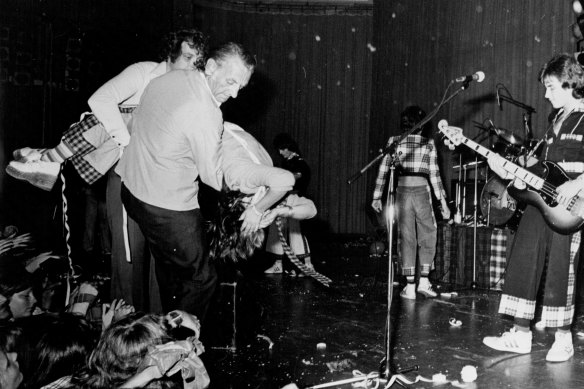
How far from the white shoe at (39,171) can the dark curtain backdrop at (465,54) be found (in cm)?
570

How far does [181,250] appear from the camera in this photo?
114 inches

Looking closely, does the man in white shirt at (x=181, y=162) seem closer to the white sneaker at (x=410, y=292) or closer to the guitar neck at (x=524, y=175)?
the guitar neck at (x=524, y=175)

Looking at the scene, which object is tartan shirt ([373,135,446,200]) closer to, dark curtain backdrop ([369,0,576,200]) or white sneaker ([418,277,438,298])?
white sneaker ([418,277,438,298])

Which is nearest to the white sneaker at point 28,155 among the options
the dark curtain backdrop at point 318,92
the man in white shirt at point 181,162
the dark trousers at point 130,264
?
the dark trousers at point 130,264

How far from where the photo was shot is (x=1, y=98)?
281 inches

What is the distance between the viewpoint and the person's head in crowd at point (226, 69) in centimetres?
288

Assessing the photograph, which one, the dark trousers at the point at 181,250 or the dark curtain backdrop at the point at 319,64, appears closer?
the dark trousers at the point at 181,250

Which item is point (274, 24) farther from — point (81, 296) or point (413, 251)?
point (81, 296)

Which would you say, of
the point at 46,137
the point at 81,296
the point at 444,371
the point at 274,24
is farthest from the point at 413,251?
the point at 274,24

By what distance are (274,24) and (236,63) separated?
985cm

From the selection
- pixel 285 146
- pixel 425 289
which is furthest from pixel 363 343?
pixel 285 146

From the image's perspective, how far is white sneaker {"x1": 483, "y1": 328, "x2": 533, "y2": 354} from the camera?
395 centimetres

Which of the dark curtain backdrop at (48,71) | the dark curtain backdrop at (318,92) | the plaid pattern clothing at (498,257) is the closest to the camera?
the plaid pattern clothing at (498,257)

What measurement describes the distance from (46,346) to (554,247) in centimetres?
311
